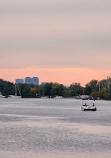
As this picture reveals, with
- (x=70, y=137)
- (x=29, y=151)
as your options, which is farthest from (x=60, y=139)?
(x=29, y=151)

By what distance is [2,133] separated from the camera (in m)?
48.8

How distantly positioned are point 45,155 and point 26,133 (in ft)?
54.0

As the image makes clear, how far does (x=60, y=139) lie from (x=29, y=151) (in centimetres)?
884

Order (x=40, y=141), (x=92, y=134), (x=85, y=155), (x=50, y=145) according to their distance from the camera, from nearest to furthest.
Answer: (x=85, y=155) → (x=50, y=145) → (x=40, y=141) → (x=92, y=134)

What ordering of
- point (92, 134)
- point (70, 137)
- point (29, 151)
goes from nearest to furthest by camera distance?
point (29, 151)
point (70, 137)
point (92, 134)

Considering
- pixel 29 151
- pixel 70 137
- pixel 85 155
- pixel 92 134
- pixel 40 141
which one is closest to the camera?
pixel 85 155

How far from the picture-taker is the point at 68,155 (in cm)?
3198

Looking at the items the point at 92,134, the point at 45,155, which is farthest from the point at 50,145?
the point at 92,134

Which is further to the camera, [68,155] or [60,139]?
[60,139]

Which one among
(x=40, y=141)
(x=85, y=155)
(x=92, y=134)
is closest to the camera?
(x=85, y=155)

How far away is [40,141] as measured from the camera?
134ft

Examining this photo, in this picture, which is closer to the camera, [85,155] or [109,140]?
[85,155]

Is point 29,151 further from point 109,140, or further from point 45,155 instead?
point 109,140

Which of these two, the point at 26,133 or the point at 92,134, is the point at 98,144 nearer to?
the point at 92,134
